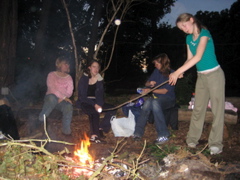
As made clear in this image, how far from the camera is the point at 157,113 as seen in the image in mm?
4551

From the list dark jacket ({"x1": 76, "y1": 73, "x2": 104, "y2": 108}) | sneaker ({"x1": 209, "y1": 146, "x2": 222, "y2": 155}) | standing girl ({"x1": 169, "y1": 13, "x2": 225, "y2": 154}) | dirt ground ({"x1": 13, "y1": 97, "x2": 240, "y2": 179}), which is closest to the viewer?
dirt ground ({"x1": 13, "y1": 97, "x2": 240, "y2": 179})

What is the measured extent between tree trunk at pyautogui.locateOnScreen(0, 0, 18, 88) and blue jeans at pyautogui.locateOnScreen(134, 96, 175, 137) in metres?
3.26

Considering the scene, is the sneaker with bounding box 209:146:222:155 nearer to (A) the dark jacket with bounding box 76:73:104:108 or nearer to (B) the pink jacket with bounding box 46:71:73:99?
(A) the dark jacket with bounding box 76:73:104:108

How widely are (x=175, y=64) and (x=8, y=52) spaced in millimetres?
9440

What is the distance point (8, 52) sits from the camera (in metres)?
5.58

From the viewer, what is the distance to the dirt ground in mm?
3065

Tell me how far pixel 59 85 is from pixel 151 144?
88.0 inches

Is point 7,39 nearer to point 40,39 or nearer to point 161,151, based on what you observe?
point 40,39

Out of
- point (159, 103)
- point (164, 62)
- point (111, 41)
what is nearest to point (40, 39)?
point (111, 41)

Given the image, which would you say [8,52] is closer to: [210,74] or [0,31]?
[0,31]

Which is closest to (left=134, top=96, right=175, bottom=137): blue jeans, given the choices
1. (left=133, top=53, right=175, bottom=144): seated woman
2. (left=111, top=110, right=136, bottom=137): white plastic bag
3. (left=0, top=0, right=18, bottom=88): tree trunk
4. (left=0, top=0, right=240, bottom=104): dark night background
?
(left=133, top=53, right=175, bottom=144): seated woman

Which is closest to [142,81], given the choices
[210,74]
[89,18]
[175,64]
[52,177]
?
[175,64]

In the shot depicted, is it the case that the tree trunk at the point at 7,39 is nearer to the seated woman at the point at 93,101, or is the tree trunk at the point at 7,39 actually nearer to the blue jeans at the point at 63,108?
the blue jeans at the point at 63,108

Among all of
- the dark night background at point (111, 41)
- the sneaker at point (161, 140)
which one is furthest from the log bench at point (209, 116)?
the dark night background at point (111, 41)
